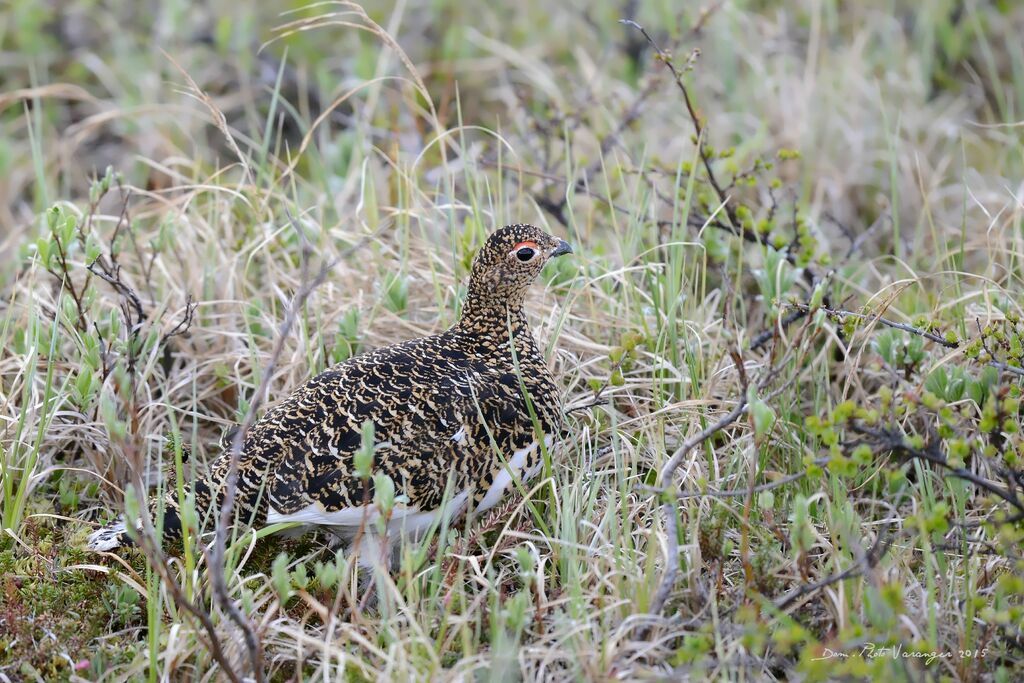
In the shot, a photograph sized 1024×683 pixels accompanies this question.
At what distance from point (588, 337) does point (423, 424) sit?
3.97ft

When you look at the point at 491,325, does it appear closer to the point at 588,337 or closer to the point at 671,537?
the point at 588,337

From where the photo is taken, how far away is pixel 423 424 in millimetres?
3625

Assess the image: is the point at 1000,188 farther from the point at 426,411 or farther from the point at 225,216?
the point at 225,216

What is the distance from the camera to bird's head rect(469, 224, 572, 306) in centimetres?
389

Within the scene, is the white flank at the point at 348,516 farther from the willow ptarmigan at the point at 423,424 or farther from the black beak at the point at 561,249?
the black beak at the point at 561,249

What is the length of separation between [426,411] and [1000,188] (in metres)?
3.51

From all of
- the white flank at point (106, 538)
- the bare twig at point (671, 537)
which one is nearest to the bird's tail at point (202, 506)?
the white flank at point (106, 538)

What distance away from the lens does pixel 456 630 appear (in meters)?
3.19

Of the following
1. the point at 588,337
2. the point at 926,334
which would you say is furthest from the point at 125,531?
the point at 926,334

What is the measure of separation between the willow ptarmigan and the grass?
15cm

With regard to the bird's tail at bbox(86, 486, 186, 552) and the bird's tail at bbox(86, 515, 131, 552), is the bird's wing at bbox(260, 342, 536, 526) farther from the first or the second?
the bird's tail at bbox(86, 515, 131, 552)

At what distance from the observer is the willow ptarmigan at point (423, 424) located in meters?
3.45

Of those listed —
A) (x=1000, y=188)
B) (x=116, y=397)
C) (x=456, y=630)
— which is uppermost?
(x=1000, y=188)

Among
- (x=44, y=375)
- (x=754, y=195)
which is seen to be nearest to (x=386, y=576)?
(x=44, y=375)
